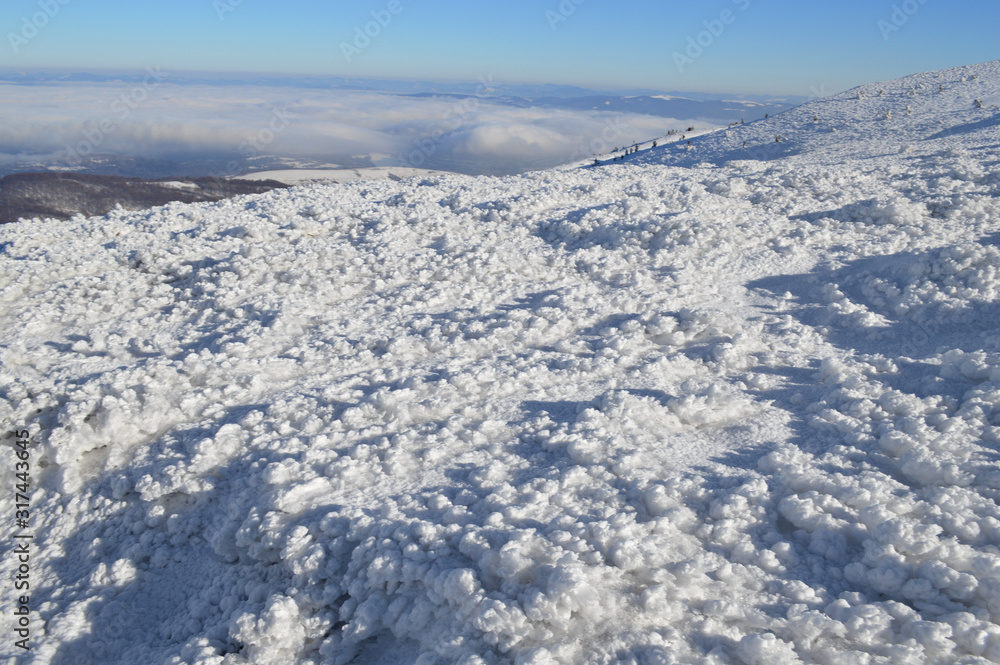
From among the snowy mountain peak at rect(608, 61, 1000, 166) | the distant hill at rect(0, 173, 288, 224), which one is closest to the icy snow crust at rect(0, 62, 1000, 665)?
the snowy mountain peak at rect(608, 61, 1000, 166)

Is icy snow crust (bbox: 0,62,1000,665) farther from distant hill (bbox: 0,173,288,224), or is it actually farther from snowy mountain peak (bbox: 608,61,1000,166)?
distant hill (bbox: 0,173,288,224)

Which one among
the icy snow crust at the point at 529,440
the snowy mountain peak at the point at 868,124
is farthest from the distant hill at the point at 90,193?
the icy snow crust at the point at 529,440

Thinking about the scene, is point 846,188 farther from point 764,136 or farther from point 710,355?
point 764,136

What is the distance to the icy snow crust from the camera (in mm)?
3531

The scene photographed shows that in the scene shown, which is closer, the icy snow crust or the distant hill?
the icy snow crust

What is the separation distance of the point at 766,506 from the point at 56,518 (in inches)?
276

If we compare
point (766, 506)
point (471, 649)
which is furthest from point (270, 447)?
point (766, 506)

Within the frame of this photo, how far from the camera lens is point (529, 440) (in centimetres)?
544

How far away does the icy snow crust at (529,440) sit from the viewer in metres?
3.53

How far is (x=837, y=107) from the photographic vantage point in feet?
92.3

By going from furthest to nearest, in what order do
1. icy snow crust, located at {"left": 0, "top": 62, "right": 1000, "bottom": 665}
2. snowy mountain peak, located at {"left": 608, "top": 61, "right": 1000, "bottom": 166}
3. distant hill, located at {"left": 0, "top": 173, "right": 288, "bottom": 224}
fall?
distant hill, located at {"left": 0, "top": 173, "right": 288, "bottom": 224}
snowy mountain peak, located at {"left": 608, "top": 61, "right": 1000, "bottom": 166}
icy snow crust, located at {"left": 0, "top": 62, "right": 1000, "bottom": 665}

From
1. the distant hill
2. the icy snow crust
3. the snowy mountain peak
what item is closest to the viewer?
the icy snow crust

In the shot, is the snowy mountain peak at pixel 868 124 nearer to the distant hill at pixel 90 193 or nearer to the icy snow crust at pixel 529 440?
the icy snow crust at pixel 529 440

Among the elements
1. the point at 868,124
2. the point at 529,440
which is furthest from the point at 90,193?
the point at 868,124
